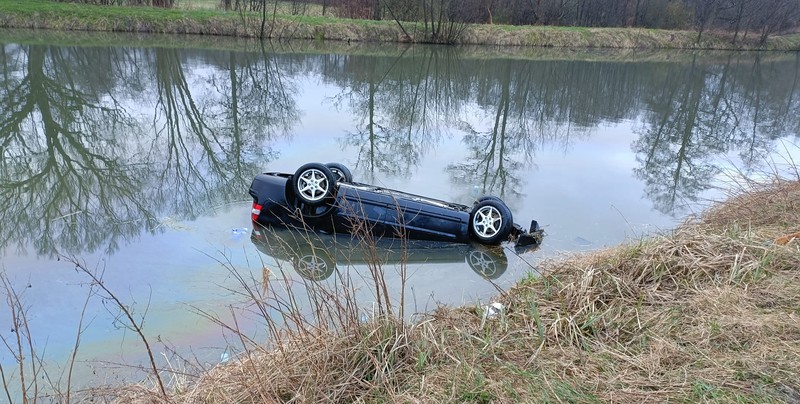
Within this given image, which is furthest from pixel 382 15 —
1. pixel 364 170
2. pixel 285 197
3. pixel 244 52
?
pixel 285 197

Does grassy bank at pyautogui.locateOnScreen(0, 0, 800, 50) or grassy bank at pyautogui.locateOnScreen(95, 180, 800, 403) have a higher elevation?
grassy bank at pyautogui.locateOnScreen(0, 0, 800, 50)

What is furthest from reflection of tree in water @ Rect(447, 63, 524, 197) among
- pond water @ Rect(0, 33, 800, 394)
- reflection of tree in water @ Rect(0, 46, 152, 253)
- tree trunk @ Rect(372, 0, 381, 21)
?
tree trunk @ Rect(372, 0, 381, 21)

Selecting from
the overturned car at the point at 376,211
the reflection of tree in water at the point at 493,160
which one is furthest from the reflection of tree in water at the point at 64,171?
the reflection of tree in water at the point at 493,160

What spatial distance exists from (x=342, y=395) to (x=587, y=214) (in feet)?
19.6

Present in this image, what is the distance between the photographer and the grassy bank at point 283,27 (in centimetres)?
2750

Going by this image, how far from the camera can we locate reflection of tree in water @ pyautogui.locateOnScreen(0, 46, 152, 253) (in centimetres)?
654

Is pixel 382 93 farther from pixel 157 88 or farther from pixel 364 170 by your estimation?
pixel 364 170

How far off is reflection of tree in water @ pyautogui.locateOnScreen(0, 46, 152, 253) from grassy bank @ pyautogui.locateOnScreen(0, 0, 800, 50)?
16535mm

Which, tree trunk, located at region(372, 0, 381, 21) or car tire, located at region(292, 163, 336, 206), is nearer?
car tire, located at region(292, 163, 336, 206)

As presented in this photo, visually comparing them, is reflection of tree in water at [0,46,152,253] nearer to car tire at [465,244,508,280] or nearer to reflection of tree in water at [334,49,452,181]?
reflection of tree in water at [334,49,452,181]

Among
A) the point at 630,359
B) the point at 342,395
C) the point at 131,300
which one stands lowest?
the point at 131,300

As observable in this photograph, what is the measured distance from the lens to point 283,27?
30.6 meters

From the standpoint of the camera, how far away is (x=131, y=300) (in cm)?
513

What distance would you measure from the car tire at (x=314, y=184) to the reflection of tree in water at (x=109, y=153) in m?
1.84
